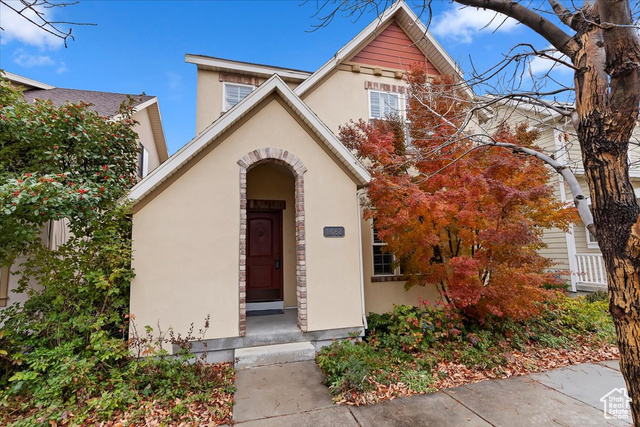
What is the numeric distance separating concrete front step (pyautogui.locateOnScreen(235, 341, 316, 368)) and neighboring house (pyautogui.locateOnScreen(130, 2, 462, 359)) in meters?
0.17

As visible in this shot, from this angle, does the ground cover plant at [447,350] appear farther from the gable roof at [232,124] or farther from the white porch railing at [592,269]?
the white porch railing at [592,269]

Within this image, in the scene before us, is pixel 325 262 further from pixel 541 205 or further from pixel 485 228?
pixel 541 205

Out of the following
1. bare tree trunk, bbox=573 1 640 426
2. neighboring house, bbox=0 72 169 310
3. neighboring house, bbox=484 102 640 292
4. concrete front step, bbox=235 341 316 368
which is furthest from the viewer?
neighboring house, bbox=484 102 640 292

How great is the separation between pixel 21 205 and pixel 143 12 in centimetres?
591

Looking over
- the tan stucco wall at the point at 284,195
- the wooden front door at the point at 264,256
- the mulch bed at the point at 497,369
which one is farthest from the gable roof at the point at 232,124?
the mulch bed at the point at 497,369

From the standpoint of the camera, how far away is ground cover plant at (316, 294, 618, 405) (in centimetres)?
440

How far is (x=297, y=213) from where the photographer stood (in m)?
5.88

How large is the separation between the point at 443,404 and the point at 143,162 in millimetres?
11766

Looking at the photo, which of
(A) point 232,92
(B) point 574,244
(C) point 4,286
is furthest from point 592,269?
(C) point 4,286

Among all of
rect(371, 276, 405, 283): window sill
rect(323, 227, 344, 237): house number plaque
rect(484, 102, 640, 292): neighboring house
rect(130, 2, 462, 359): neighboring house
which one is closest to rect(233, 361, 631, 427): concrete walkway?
rect(130, 2, 462, 359): neighboring house

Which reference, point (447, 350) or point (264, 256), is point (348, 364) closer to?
point (447, 350)

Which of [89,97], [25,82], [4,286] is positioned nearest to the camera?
[4,286]

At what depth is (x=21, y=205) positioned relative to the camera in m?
3.97

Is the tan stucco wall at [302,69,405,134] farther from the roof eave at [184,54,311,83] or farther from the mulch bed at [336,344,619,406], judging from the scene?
the mulch bed at [336,344,619,406]
